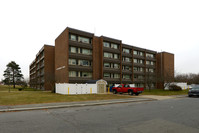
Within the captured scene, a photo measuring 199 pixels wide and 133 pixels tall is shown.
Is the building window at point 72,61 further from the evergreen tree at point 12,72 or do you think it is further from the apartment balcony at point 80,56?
the evergreen tree at point 12,72

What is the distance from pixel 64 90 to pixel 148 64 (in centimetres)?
3769

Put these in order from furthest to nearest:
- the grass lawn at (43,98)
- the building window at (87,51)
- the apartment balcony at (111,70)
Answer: the apartment balcony at (111,70), the building window at (87,51), the grass lawn at (43,98)

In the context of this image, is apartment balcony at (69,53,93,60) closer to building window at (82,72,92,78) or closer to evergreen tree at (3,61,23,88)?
building window at (82,72,92,78)

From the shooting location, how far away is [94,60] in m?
34.1

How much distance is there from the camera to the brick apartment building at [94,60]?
101ft

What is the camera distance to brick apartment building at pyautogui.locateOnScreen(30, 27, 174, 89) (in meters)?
30.9

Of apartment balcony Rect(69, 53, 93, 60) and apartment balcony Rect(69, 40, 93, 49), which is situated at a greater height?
apartment balcony Rect(69, 40, 93, 49)

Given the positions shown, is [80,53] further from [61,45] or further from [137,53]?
[137,53]

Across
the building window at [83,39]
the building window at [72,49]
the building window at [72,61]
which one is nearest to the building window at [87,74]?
the building window at [72,61]

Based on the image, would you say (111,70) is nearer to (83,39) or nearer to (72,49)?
(83,39)

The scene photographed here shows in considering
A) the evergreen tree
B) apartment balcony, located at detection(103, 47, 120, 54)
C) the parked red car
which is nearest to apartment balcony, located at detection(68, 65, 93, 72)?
apartment balcony, located at detection(103, 47, 120, 54)

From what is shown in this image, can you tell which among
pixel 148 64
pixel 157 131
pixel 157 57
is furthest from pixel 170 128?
pixel 157 57

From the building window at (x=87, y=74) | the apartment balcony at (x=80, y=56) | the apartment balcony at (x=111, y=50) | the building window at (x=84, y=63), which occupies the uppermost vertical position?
the apartment balcony at (x=111, y=50)

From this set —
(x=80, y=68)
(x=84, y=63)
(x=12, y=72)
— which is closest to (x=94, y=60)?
(x=84, y=63)
